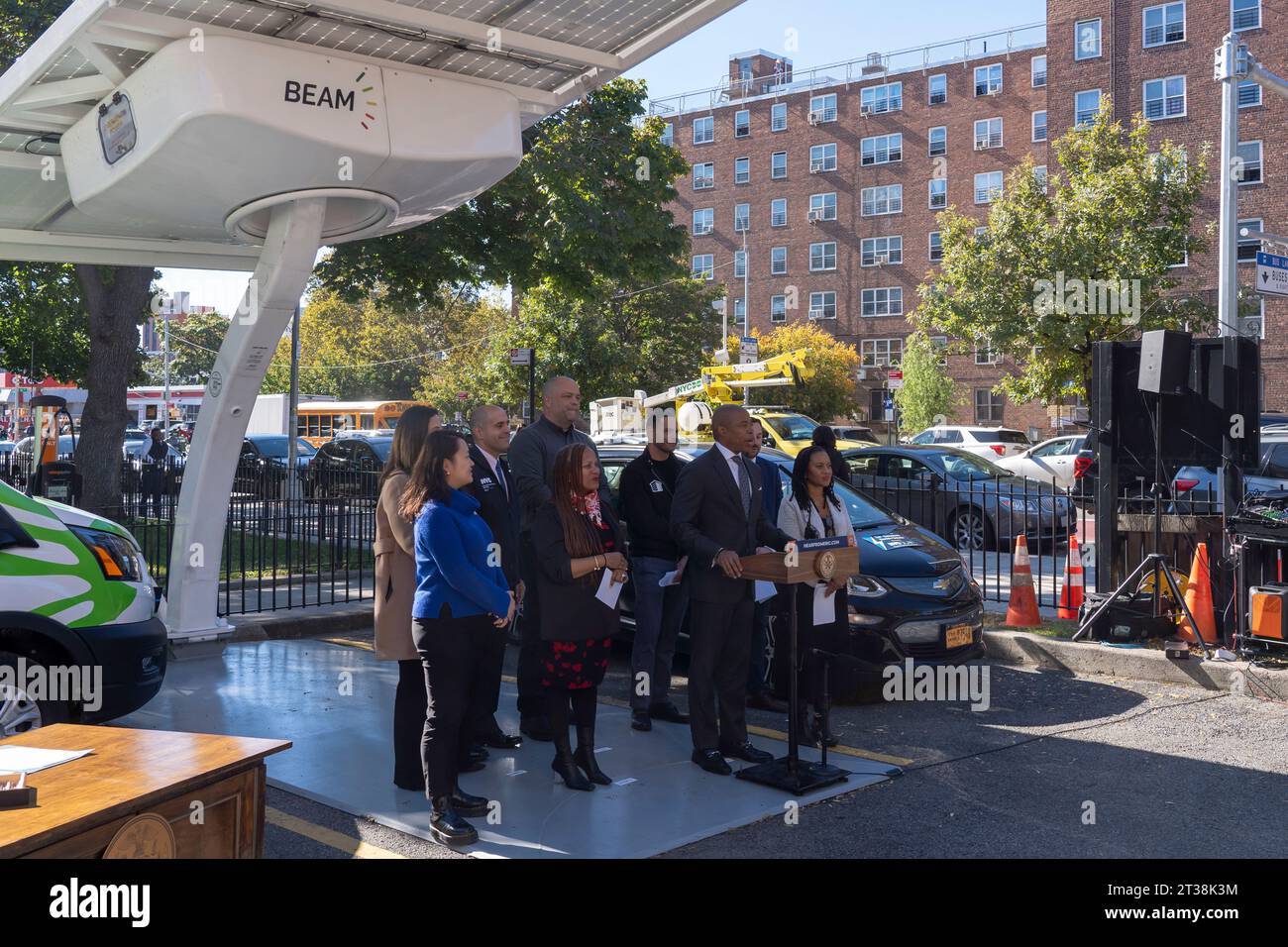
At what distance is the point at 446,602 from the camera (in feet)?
17.5

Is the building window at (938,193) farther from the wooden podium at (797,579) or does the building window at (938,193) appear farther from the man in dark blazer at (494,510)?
the wooden podium at (797,579)

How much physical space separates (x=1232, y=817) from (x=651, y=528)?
358cm

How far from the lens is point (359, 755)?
6.74 m

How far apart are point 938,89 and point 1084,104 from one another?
1195 cm

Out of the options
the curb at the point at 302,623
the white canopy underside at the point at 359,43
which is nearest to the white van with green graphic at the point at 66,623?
the white canopy underside at the point at 359,43

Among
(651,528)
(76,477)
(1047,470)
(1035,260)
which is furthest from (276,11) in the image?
(1035,260)

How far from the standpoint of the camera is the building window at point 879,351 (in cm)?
5772

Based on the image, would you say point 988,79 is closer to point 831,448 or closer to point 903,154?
point 903,154

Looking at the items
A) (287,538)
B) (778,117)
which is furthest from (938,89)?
(287,538)

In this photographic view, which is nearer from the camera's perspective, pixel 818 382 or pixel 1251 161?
pixel 1251 161

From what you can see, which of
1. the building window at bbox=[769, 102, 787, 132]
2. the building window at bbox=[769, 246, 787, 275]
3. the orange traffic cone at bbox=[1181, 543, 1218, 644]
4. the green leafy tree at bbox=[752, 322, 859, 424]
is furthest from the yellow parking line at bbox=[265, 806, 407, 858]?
the building window at bbox=[769, 102, 787, 132]

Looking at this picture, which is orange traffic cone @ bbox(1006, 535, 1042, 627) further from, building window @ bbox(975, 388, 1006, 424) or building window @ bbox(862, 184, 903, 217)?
building window @ bbox(862, 184, 903, 217)

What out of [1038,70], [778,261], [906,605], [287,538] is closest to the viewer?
[906,605]
